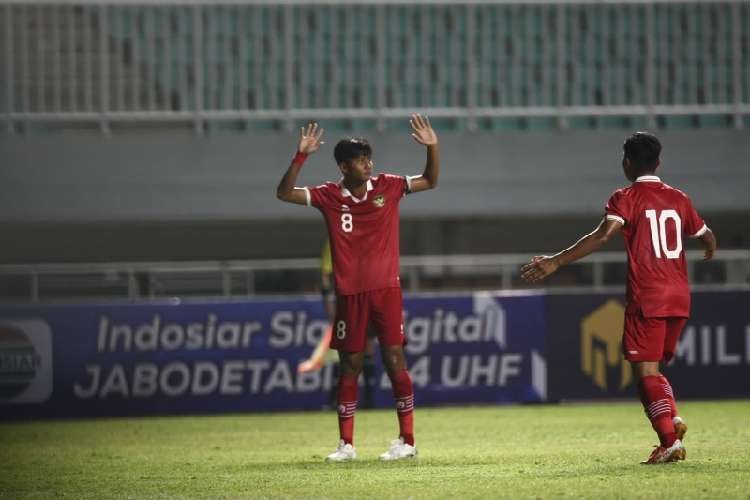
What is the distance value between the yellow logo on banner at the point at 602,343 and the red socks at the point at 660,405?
7481 mm

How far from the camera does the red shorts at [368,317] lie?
30.9ft

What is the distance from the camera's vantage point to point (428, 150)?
9438 mm

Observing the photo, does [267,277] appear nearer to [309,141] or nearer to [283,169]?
[283,169]

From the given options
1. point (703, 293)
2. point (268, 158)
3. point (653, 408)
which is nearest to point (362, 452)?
point (653, 408)

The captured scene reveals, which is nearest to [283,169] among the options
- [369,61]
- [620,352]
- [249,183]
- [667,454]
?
[249,183]

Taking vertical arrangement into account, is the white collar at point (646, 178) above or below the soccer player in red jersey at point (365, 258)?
above

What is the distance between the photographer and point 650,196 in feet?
28.3

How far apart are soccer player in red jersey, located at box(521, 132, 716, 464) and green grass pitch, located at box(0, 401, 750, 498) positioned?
0.33 m

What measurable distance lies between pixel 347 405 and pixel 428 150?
163cm

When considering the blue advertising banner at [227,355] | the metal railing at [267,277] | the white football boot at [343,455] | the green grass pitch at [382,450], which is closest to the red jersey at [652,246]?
the green grass pitch at [382,450]

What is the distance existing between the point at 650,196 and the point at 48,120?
43.4 feet

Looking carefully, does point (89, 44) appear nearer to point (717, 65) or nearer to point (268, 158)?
point (268, 158)

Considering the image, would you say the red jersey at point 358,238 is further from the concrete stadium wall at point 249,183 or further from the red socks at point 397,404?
the concrete stadium wall at point 249,183

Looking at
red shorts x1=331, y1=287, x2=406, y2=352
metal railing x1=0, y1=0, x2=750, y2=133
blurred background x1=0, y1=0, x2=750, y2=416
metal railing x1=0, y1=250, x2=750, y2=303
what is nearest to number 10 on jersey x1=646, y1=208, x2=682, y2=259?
red shorts x1=331, y1=287, x2=406, y2=352
